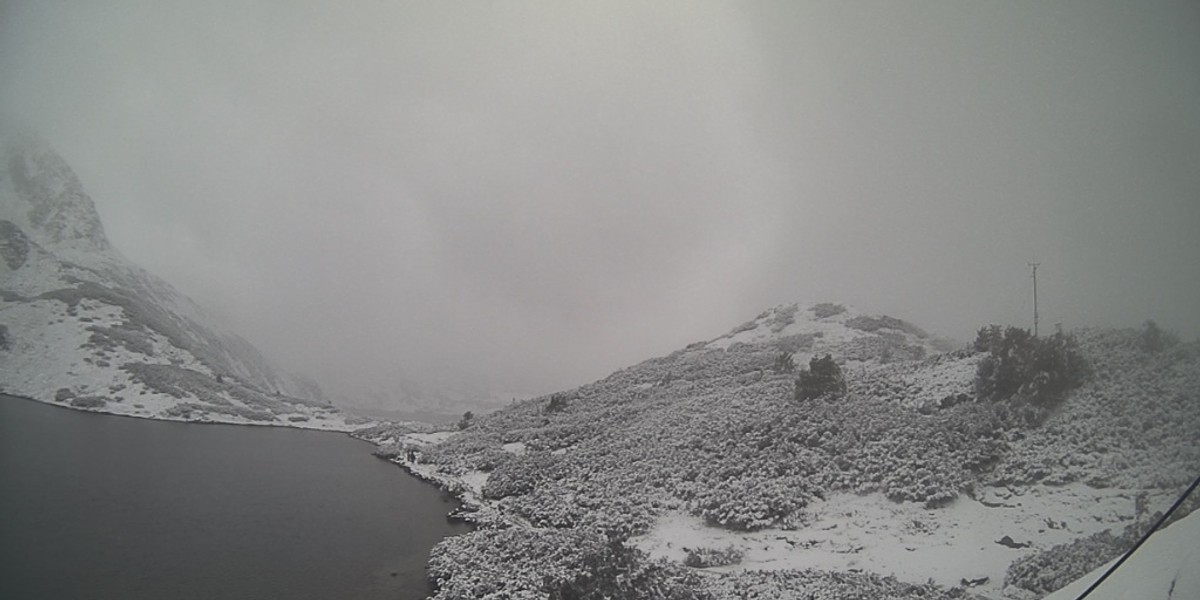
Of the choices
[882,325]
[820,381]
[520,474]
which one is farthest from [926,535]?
[882,325]

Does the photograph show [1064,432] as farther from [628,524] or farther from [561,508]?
[561,508]

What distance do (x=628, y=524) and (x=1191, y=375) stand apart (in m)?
24.7

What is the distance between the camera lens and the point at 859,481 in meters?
22.1

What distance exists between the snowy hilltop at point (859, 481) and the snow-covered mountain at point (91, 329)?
28.8 metres

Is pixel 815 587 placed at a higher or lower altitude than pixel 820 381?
lower

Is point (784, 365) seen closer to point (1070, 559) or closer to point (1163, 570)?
point (1070, 559)

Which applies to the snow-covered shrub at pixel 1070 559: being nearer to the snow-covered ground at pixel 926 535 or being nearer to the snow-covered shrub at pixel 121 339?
the snow-covered ground at pixel 926 535

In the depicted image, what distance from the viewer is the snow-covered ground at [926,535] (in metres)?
14.8

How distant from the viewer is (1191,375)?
18234 millimetres

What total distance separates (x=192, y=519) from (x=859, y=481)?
33.3 m

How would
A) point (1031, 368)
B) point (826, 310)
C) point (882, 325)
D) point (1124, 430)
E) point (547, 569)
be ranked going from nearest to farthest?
point (1124, 430)
point (547, 569)
point (1031, 368)
point (882, 325)
point (826, 310)

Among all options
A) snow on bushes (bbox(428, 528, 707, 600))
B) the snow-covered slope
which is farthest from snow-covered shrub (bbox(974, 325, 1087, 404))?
snow on bushes (bbox(428, 528, 707, 600))

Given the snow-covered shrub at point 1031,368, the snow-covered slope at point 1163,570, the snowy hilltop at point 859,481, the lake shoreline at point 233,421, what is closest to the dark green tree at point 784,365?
the snowy hilltop at point 859,481

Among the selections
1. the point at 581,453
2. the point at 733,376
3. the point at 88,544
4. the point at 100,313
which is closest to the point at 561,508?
the point at 581,453
